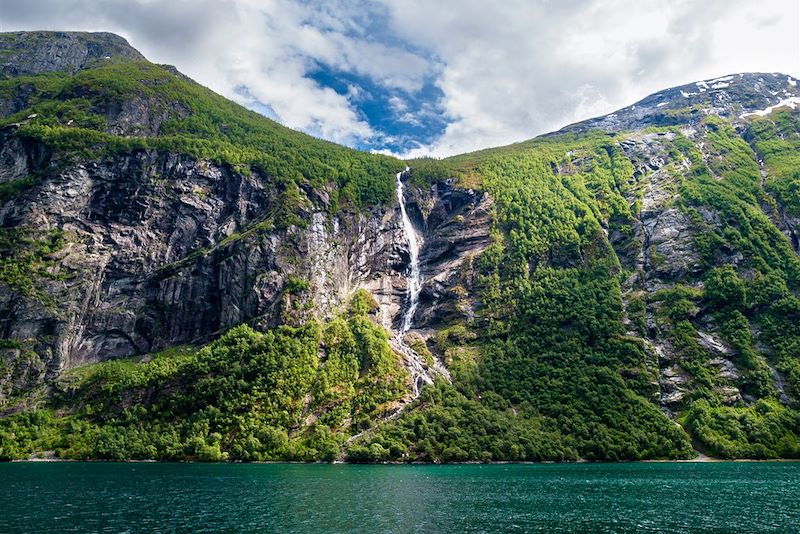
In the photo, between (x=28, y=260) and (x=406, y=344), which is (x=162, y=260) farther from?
(x=406, y=344)

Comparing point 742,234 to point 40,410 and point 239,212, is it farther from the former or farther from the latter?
point 40,410

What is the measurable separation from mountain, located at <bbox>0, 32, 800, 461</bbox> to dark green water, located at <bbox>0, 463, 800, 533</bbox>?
1273 inches

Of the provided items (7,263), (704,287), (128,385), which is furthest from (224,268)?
(704,287)

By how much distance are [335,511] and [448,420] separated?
3013 inches

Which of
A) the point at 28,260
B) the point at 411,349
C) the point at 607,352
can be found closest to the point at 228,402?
the point at 411,349

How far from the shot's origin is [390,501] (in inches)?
2340

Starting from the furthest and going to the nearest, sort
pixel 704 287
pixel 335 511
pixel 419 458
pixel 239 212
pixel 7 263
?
pixel 239 212 → pixel 704 287 → pixel 7 263 → pixel 419 458 → pixel 335 511

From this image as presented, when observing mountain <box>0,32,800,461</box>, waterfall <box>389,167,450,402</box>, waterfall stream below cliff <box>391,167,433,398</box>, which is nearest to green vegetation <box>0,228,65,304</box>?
mountain <box>0,32,800,461</box>

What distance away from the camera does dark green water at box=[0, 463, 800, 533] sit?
45.6 m

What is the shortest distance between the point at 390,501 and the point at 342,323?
102 metres

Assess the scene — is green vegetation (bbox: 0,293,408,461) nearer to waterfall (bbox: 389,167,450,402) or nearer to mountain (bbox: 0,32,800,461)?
mountain (bbox: 0,32,800,461)

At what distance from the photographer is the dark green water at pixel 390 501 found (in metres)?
45.6

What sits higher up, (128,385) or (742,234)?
(742,234)

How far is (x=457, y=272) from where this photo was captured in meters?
188
